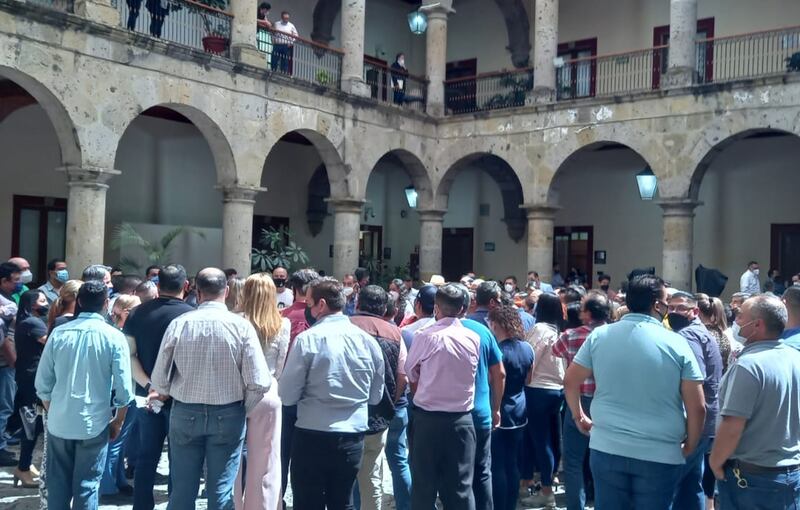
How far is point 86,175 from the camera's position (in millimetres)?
11141

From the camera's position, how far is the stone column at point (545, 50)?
15.9 m

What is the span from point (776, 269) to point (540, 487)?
1313 cm

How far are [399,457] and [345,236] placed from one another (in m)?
10.7

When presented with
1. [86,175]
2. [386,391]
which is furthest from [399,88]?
[386,391]

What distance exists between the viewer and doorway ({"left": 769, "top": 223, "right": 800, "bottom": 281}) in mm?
16719

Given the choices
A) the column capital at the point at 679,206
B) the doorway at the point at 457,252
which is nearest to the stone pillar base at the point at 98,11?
the column capital at the point at 679,206

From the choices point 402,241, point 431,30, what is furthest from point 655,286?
point 402,241

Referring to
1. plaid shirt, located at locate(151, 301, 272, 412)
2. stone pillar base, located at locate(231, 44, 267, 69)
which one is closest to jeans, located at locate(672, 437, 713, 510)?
plaid shirt, located at locate(151, 301, 272, 412)

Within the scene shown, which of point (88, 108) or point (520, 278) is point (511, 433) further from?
point (520, 278)

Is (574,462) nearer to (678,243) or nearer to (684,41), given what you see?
(678,243)

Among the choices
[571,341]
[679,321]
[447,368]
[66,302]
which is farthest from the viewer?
[66,302]

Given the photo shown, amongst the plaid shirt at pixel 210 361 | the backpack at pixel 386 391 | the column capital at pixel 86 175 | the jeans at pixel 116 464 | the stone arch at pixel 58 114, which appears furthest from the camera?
the column capital at pixel 86 175

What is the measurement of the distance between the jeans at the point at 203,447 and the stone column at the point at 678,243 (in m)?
12.0

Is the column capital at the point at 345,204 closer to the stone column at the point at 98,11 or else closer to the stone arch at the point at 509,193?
the stone column at the point at 98,11
